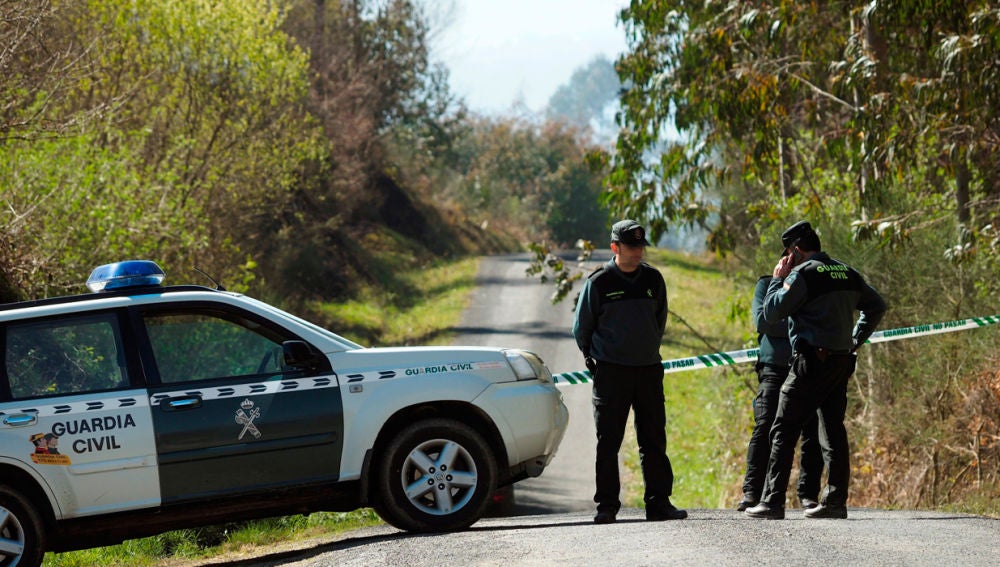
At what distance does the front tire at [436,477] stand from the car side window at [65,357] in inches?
65.3

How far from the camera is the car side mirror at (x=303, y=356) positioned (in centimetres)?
698

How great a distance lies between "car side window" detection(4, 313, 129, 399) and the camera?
6727 mm

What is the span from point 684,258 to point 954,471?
1343 inches

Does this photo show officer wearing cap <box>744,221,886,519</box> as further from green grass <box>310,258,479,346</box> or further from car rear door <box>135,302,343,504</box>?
green grass <box>310,258,479,346</box>

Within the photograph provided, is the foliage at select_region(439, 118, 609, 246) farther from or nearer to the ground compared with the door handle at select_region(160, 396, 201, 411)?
farther from the ground

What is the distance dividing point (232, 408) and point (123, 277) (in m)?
1.09

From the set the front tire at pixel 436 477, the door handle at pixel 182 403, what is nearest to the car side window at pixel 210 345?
the door handle at pixel 182 403

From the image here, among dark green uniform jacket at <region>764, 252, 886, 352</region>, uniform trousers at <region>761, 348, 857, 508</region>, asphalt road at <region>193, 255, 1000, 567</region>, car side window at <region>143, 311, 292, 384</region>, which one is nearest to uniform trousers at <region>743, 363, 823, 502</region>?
uniform trousers at <region>761, 348, 857, 508</region>

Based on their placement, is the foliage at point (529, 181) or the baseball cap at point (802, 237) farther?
the foliage at point (529, 181)

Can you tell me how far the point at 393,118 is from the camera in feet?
160

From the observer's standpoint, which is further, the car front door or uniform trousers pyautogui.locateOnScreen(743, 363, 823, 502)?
uniform trousers pyautogui.locateOnScreen(743, 363, 823, 502)

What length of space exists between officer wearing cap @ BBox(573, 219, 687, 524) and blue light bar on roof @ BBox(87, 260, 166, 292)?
2.62 metres

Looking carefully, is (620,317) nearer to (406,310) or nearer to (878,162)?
(878,162)

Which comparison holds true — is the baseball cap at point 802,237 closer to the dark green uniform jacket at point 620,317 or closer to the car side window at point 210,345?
the dark green uniform jacket at point 620,317
